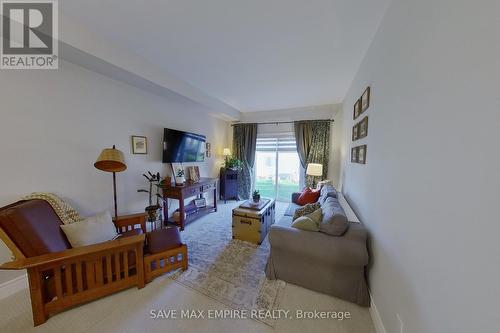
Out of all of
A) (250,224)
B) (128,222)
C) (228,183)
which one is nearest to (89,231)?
(128,222)

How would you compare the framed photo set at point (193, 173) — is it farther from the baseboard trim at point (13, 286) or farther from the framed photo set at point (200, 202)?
the baseboard trim at point (13, 286)

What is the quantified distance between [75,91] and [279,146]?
4006mm

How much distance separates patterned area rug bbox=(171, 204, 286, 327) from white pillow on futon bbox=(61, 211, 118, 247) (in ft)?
2.66

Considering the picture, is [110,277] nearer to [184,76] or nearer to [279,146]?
[184,76]

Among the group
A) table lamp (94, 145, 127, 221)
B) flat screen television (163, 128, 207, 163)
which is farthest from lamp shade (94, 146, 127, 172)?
flat screen television (163, 128, 207, 163)

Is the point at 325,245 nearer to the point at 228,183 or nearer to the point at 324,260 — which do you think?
the point at 324,260

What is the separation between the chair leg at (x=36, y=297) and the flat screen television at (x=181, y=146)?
2024 millimetres

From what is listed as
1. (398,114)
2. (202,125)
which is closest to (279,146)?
(202,125)

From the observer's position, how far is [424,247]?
0.87 metres

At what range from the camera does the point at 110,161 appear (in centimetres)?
211

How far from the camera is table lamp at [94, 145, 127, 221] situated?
1.99 metres

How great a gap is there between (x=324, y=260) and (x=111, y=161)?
2550 mm

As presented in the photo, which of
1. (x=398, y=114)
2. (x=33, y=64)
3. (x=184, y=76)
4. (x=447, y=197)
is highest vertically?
(x=184, y=76)

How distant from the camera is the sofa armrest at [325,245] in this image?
150 cm
